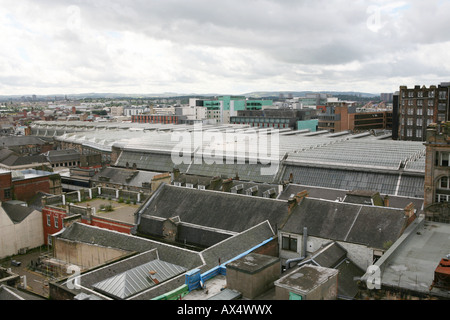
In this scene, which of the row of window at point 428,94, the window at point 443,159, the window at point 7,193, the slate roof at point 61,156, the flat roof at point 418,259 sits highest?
the row of window at point 428,94

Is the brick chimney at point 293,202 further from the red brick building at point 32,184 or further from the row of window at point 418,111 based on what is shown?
the row of window at point 418,111

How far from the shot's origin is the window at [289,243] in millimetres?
41812

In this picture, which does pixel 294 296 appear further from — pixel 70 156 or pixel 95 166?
pixel 70 156

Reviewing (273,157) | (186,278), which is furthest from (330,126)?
(186,278)

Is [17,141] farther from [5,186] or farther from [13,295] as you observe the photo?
[13,295]

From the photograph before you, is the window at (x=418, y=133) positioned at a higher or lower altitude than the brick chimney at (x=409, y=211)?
higher

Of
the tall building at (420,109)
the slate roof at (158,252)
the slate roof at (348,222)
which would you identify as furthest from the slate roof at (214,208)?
the tall building at (420,109)

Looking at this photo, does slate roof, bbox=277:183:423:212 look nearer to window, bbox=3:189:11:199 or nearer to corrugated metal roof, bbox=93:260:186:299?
corrugated metal roof, bbox=93:260:186:299

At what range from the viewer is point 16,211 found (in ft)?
202

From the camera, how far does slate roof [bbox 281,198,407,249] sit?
124 feet

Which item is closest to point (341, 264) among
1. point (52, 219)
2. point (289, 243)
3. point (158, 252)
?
point (289, 243)

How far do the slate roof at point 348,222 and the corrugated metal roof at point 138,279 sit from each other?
44.0ft

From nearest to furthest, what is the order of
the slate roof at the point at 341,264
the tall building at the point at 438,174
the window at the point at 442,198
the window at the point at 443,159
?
the slate roof at the point at 341,264
the tall building at the point at 438,174
the window at the point at 443,159
the window at the point at 442,198
